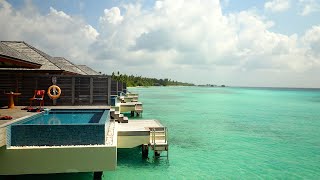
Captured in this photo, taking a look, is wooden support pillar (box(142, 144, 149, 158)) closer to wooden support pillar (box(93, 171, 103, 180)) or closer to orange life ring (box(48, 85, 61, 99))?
wooden support pillar (box(93, 171, 103, 180))

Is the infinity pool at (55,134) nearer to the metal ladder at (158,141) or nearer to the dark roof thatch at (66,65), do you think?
the metal ladder at (158,141)

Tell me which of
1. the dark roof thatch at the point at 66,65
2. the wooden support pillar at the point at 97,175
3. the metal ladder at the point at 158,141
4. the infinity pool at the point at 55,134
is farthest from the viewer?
the dark roof thatch at the point at 66,65

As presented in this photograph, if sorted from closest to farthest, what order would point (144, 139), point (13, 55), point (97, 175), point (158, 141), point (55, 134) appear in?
1. point (55, 134)
2. point (97, 175)
3. point (13, 55)
4. point (144, 139)
5. point (158, 141)

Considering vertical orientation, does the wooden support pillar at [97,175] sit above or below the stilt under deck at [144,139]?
below

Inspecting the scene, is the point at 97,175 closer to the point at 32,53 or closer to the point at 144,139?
the point at 144,139

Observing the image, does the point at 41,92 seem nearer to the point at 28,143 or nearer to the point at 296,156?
the point at 28,143

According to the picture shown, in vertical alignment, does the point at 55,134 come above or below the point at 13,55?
below

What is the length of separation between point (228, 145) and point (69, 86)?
901 cm

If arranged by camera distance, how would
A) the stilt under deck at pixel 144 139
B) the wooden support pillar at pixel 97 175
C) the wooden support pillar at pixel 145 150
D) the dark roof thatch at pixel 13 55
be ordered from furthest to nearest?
the wooden support pillar at pixel 145 150
the stilt under deck at pixel 144 139
the dark roof thatch at pixel 13 55
the wooden support pillar at pixel 97 175

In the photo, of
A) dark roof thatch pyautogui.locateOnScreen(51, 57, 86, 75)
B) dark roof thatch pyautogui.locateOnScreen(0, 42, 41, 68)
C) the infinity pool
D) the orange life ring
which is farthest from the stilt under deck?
dark roof thatch pyautogui.locateOnScreen(51, 57, 86, 75)

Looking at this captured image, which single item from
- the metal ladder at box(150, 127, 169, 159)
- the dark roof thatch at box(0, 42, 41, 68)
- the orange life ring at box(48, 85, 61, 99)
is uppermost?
the dark roof thatch at box(0, 42, 41, 68)

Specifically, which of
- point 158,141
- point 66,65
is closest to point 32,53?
point 66,65

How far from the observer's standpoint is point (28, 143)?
23.5ft

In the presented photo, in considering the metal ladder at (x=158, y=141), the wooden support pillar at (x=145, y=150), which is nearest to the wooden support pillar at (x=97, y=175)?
the metal ladder at (x=158, y=141)
